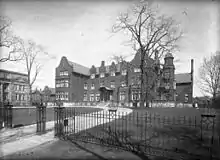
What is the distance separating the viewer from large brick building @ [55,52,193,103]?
35034mm

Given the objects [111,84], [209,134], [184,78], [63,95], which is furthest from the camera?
[63,95]

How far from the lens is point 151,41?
20672mm

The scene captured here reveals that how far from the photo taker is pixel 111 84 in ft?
140

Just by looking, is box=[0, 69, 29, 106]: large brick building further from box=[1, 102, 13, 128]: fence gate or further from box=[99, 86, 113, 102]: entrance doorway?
box=[1, 102, 13, 128]: fence gate

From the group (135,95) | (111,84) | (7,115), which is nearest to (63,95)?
(111,84)

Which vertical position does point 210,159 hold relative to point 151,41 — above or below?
below

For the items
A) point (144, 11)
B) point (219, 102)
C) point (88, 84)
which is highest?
point (144, 11)

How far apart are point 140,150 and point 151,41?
1872 cm

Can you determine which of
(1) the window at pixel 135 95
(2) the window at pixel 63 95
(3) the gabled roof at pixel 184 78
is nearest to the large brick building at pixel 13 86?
(2) the window at pixel 63 95

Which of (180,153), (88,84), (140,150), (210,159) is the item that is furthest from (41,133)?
(88,84)

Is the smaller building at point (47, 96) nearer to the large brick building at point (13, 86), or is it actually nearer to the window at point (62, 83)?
the window at point (62, 83)

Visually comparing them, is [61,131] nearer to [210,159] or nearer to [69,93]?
[210,159]

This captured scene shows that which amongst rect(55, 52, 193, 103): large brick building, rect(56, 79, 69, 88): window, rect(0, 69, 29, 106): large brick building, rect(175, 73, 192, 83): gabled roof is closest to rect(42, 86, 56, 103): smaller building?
rect(55, 52, 193, 103): large brick building

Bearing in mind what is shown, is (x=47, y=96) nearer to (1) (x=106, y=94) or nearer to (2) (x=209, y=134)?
(1) (x=106, y=94)
